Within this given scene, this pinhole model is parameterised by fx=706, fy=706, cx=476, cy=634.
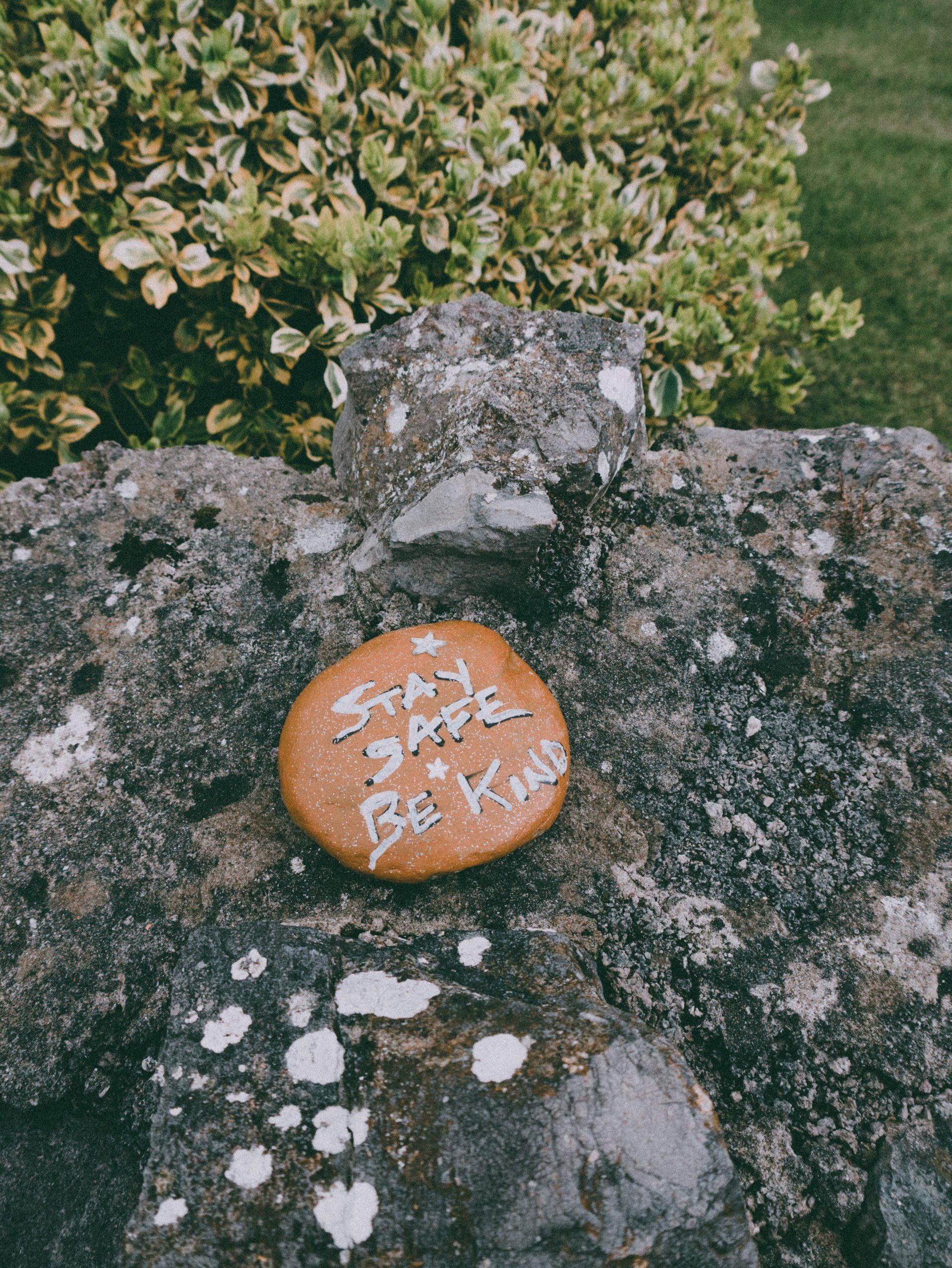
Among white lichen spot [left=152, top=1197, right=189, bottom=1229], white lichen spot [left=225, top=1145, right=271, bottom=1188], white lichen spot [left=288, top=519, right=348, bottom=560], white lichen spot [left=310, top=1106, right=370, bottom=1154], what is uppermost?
white lichen spot [left=288, top=519, right=348, bottom=560]

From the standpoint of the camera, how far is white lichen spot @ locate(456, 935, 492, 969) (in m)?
1.51

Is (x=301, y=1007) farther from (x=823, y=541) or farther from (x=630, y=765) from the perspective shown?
(x=823, y=541)

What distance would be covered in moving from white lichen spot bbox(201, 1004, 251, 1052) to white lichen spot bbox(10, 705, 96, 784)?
2.81ft

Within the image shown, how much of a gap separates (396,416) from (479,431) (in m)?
0.33

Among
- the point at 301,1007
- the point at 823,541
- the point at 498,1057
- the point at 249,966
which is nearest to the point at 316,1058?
the point at 301,1007

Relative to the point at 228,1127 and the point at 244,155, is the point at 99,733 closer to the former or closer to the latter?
the point at 228,1127

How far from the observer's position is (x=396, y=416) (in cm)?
219

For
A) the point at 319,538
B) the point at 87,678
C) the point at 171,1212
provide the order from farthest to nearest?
the point at 319,538
the point at 87,678
the point at 171,1212

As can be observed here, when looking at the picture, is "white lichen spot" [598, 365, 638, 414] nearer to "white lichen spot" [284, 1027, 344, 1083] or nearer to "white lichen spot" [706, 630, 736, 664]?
"white lichen spot" [706, 630, 736, 664]

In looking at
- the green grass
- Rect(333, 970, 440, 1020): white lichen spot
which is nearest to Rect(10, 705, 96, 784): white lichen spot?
Rect(333, 970, 440, 1020): white lichen spot

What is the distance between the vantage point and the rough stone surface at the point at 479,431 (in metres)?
1.95

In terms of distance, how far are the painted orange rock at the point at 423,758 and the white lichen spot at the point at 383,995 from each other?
0.25 meters

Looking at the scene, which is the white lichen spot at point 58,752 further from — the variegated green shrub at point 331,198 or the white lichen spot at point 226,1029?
the variegated green shrub at point 331,198

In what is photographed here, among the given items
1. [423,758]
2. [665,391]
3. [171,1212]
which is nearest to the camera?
[171,1212]
